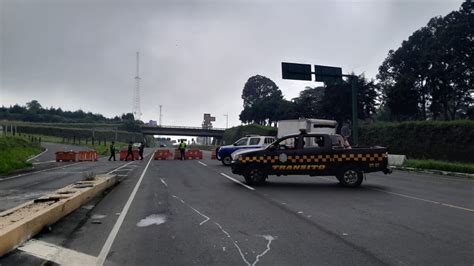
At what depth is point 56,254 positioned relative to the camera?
18.9 feet

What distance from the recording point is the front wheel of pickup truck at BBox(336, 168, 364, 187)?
14023 millimetres

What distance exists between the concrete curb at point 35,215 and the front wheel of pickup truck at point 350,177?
8361mm

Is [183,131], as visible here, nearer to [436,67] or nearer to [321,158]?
[436,67]

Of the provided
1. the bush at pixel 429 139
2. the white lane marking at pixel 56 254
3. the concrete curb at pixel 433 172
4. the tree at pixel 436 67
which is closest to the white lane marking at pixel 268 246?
the white lane marking at pixel 56 254

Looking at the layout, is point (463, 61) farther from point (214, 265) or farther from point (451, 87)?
point (214, 265)

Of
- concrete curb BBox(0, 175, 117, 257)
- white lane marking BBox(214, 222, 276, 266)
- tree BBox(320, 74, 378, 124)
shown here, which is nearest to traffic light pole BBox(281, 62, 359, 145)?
concrete curb BBox(0, 175, 117, 257)

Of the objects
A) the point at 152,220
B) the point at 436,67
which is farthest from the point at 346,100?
the point at 152,220

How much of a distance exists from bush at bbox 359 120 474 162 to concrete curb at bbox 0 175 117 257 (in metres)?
26.2

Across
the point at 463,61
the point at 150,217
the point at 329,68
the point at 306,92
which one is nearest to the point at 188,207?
the point at 150,217

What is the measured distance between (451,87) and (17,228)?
58.2 m

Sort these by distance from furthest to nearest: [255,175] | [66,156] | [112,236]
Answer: [66,156] < [255,175] < [112,236]

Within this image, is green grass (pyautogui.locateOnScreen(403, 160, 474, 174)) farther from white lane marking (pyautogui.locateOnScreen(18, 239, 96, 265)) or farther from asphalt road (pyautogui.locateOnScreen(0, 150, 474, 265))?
white lane marking (pyautogui.locateOnScreen(18, 239, 96, 265))

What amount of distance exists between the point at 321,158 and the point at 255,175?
247 cm

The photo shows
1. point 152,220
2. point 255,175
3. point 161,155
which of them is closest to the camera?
point 152,220
